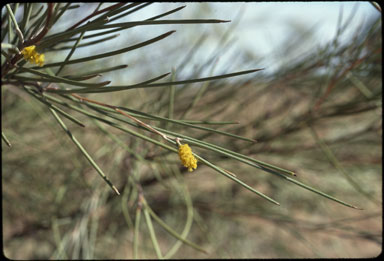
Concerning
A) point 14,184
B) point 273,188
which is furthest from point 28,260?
point 273,188

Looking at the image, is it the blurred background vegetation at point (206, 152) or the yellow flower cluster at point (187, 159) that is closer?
the yellow flower cluster at point (187, 159)

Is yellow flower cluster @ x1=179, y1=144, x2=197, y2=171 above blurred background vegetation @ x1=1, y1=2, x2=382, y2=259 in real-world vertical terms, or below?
below

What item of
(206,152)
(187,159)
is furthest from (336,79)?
(187,159)

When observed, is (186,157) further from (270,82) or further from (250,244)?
(250,244)

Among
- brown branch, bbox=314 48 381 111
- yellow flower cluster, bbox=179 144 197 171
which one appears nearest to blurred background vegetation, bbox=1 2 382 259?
brown branch, bbox=314 48 381 111

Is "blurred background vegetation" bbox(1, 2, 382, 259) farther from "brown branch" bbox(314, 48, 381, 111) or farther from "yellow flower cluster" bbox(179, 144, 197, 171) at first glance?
"yellow flower cluster" bbox(179, 144, 197, 171)

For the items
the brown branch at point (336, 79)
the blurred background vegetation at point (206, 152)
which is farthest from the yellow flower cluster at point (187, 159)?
the brown branch at point (336, 79)

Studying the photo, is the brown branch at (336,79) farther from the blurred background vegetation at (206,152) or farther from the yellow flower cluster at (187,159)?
the yellow flower cluster at (187,159)

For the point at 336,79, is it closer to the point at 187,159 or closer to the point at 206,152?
the point at 206,152
